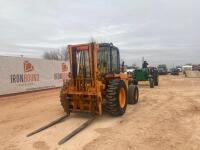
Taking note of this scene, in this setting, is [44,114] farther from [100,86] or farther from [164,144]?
[164,144]

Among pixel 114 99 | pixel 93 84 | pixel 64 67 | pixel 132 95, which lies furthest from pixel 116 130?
pixel 64 67

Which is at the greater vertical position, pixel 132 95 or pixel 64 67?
pixel 64 67

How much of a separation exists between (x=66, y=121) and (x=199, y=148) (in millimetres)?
4690

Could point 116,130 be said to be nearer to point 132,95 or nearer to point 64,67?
point 132,95

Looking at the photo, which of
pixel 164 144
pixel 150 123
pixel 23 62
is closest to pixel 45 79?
pixel 23 62

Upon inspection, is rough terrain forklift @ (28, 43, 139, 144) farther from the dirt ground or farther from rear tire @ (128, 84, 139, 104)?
rear tire @ (128, 84, 139, 104)

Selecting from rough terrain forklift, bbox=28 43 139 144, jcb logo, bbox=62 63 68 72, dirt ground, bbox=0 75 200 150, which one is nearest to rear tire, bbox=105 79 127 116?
rough terrain forklift, bbox=28 43 139 144

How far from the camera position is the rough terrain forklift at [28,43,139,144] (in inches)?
392

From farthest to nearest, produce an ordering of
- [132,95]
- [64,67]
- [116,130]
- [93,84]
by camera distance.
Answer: [64,67] → [132,95] → [93,84] → [116,130]

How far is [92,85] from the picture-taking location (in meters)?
9.99

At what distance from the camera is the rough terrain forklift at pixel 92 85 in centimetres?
995

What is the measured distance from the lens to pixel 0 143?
7609 millimetres

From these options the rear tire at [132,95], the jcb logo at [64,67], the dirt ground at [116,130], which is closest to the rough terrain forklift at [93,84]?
the dirt ground at [116,130]

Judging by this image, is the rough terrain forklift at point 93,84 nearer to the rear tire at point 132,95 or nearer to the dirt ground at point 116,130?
the dirt ground at point 116,130
